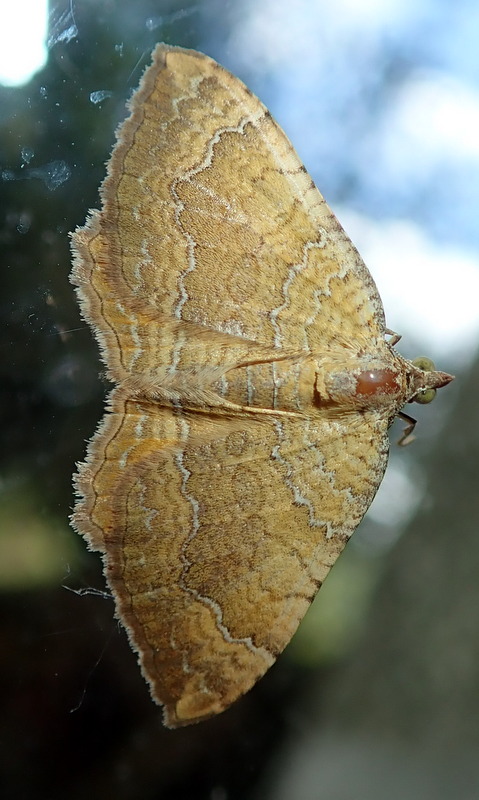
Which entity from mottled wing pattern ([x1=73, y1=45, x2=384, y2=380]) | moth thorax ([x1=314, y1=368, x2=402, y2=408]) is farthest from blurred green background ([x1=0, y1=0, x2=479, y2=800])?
moth thorax ([x1=314, y1=368, x2=402, y2=408])

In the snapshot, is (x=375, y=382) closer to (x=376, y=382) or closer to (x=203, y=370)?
(x=376, y=382)

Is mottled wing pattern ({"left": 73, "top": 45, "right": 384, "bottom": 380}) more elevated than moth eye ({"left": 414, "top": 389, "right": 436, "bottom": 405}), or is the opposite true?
mottled wing pattern ({"left": 73, "top": 45, "right": 384, "bottom": 380})

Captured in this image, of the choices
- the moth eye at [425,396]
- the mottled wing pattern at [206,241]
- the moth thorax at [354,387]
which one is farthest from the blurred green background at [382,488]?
the moth thorax at [354,387]

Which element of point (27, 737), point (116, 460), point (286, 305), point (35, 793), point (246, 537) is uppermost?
point (286, 305)

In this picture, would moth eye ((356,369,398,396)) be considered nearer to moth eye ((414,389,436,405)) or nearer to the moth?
the moth

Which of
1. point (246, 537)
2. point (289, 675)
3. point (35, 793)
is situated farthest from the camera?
point (289, 675)

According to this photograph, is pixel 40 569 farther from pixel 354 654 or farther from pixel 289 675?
pixel 354 654

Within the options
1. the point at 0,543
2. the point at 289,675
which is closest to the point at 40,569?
the point at 0,543
